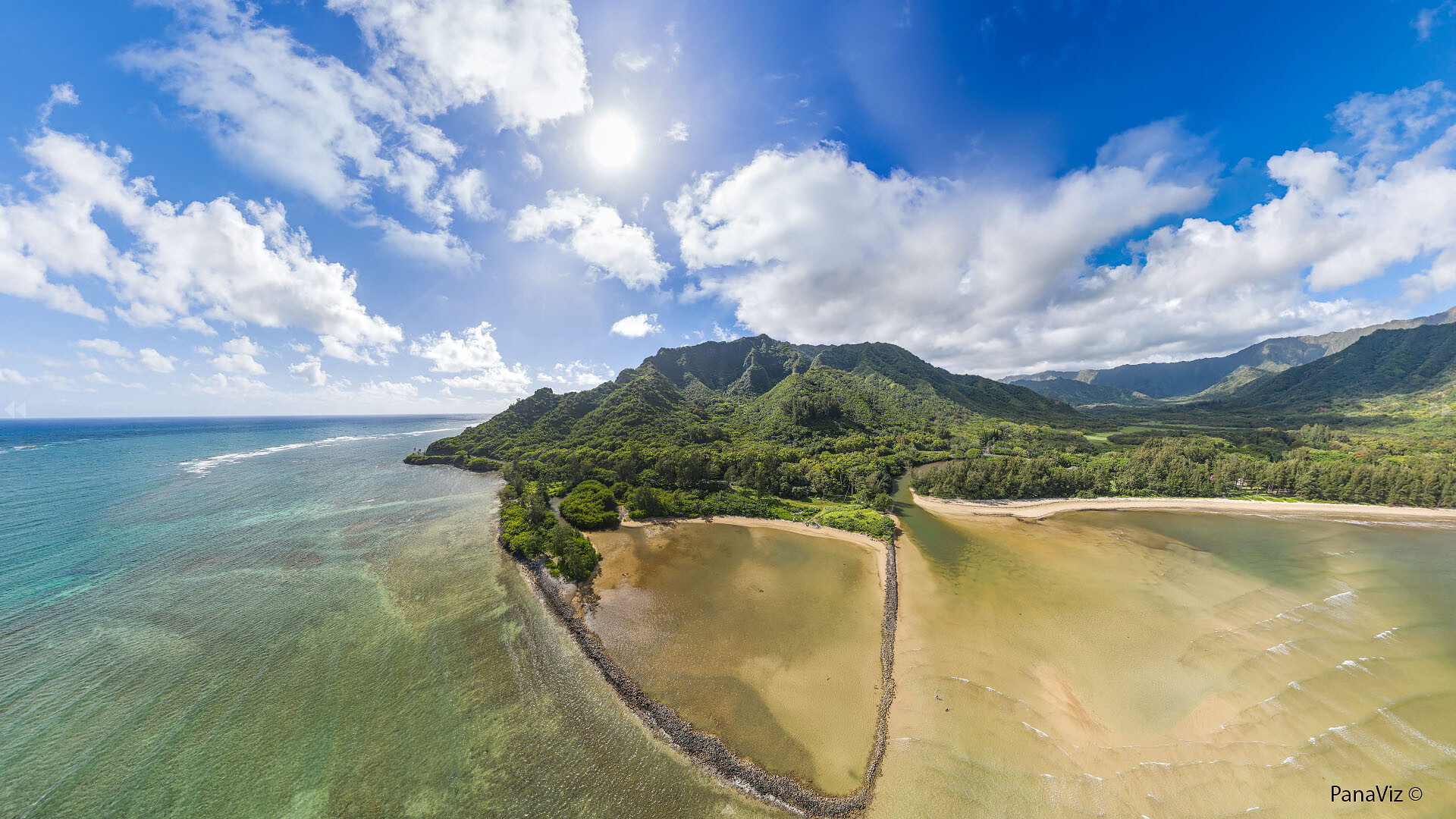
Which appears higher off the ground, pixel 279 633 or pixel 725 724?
pixel 279 633

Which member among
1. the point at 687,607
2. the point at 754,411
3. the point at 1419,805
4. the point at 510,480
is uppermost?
the point at 754,411

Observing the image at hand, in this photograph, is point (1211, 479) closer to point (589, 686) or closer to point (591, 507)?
point (591, 507)

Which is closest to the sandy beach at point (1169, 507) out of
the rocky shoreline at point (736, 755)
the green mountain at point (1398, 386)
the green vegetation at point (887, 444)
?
the green vegetation at point (887, 444)

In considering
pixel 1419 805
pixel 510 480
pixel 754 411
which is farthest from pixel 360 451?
pixel 1419 805

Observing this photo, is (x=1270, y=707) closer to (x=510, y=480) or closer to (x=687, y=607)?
(x=687, y=607)

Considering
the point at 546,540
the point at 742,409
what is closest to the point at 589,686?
the point at 546,540

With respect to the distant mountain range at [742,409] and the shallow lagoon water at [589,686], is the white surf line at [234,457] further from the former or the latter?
the shallow lagoon water at [589,686]

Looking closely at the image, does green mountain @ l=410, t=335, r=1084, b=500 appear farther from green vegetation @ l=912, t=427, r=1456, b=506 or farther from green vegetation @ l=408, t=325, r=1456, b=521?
green vegetation @ l=912, t=427, r=1456, b=506
